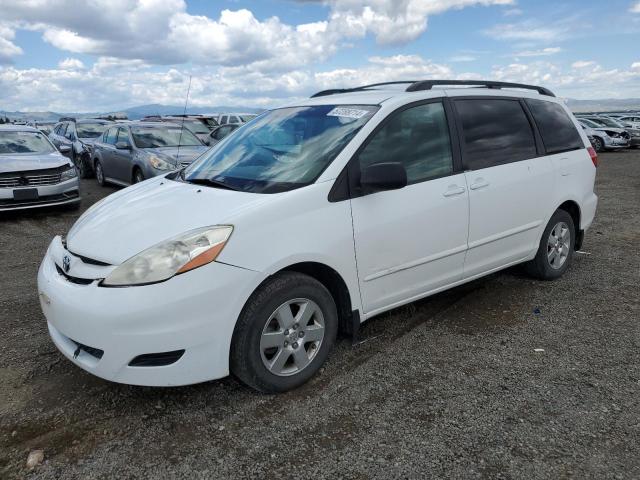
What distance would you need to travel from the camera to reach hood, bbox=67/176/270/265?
2.83 meters

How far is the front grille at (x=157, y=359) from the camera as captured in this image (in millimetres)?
2684

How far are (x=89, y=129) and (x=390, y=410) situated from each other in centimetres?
1573

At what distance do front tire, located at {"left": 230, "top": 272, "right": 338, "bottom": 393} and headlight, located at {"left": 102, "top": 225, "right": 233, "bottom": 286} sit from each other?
358 millimetres

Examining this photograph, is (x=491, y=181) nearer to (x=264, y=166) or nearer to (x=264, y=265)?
(x=264, y=166)

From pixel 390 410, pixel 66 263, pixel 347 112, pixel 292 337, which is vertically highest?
pixel 347 112

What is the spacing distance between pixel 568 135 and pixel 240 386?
387 cm

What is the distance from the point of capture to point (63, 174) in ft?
29.6

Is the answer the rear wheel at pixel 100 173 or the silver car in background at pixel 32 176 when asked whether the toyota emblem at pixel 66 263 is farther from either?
the rear wheel at pixel 100 173

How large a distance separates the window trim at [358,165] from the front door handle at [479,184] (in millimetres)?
156

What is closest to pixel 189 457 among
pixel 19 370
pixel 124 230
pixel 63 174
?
pixel 124 230

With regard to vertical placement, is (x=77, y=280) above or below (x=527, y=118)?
below

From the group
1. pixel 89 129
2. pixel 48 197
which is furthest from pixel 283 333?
pixel 89 129

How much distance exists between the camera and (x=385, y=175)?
312cm

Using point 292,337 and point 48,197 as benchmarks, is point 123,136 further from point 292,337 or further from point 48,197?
point 292,337
